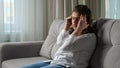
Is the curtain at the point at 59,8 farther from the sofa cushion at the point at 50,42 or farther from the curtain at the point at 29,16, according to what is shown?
the sofa cushion at the point at 50,42

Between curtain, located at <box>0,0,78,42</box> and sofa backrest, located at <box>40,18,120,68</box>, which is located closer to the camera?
sofa backrest, located at <box>40,18,120,68</box>

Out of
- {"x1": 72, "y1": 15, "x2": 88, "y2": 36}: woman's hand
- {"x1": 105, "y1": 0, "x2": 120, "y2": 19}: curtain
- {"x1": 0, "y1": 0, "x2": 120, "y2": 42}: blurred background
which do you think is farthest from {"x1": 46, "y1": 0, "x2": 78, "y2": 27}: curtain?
{"x1": 72, "y1": 15, "x2": 88, "y2": 36}: woman's hand

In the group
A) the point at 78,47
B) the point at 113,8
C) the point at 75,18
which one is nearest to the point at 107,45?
the point at 78,47

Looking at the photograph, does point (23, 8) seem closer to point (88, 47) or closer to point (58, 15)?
point (58, 15)

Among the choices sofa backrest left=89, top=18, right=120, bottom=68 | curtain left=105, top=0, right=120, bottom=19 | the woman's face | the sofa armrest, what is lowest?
the sofa armrest

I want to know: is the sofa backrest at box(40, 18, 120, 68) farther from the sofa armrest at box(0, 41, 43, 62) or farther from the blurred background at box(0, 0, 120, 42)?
the blurred background at box(0, 0, 120, 42)

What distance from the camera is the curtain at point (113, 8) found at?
3529 mm

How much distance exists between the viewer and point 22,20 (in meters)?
3.37

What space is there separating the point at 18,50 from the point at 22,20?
72 centimetres

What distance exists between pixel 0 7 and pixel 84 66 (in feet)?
5.81

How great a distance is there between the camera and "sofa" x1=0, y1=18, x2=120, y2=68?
1.80m

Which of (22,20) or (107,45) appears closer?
(107,45)

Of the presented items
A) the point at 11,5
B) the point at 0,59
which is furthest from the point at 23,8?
the point at 0,59

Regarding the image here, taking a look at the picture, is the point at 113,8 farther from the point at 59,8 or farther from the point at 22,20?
the point at 22,20
